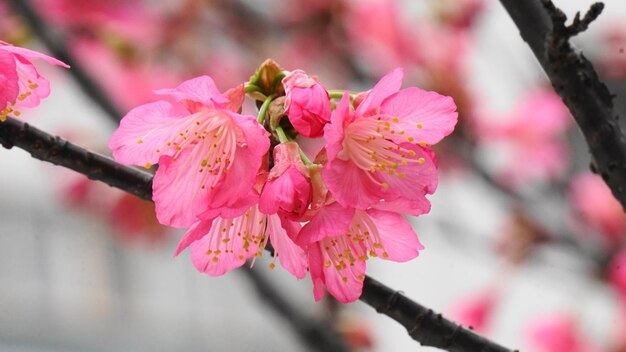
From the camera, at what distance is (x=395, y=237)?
0.54 m

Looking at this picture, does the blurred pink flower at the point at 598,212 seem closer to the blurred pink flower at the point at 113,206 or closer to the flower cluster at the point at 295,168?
the blurred pink flower at the point at 113,206

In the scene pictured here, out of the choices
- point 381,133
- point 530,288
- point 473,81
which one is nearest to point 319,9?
point 473,81

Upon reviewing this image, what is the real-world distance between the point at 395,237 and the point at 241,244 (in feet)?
0.32

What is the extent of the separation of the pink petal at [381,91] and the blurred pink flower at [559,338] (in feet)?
4.33

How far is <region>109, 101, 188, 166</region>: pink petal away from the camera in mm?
511

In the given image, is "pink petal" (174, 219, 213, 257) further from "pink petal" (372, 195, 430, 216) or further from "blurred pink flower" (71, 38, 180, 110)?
"blurred pink flower" (71, 38, 180, 110)

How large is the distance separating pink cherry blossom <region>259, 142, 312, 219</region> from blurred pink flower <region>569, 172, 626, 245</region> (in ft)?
3.89

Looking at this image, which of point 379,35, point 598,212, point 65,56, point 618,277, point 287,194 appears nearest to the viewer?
point 287,194

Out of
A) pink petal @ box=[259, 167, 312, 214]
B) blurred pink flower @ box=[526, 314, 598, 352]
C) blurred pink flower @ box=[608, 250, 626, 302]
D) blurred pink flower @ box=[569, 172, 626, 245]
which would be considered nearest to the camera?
pink petal @ box=[259, 167, 312, 214]

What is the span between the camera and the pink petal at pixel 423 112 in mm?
510

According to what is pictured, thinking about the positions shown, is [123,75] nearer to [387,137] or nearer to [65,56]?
[65,56]

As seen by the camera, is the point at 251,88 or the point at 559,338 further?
the point at 559,338

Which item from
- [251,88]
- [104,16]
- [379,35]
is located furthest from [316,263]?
[379,35]

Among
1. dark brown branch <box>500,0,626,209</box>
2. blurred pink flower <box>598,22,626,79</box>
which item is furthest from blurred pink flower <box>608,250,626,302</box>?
dark brown branch <box>500,0,626,209</box>
